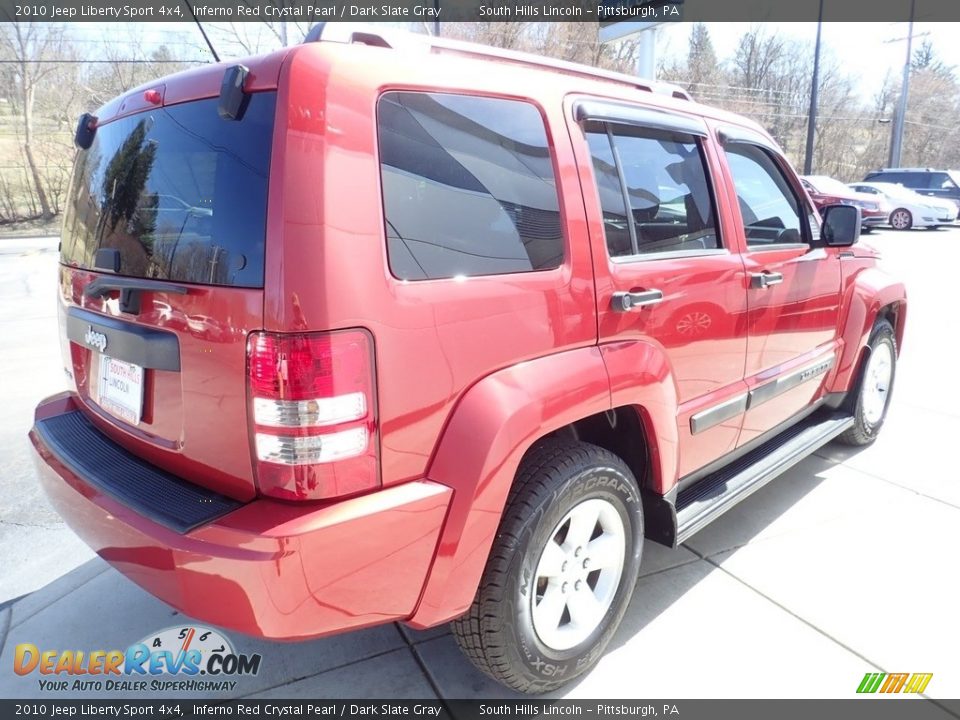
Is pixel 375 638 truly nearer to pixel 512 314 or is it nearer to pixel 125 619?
pixel 125 619

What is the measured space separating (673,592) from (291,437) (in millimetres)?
1938

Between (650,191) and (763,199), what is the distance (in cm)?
105

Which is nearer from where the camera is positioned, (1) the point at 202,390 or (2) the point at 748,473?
(1) the point at 202,390

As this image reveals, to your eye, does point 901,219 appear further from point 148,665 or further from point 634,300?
point 148,665

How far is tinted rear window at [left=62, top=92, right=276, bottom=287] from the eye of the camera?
1691 mm

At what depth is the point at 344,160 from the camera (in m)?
1.66

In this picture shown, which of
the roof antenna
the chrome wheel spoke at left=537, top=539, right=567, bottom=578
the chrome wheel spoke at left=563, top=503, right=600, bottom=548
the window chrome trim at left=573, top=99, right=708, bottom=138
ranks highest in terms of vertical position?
the roof antenna

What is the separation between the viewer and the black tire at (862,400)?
4.11m

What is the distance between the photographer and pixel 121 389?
6.99ft

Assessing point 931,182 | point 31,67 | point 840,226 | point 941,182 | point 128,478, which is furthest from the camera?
point 31,67

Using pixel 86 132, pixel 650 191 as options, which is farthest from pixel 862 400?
pixel 86 132

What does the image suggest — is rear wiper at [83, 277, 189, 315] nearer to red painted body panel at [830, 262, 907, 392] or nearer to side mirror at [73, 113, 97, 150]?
side mirror at [73, 113, 97, 150]

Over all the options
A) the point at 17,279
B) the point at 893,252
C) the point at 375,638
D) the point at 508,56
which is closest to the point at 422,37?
the point at 508,56

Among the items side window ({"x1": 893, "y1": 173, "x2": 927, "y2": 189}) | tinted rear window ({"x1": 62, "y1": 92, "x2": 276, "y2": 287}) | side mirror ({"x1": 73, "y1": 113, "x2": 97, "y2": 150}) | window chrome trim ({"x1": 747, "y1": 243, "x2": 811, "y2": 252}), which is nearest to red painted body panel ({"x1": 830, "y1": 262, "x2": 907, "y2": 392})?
window chrome trim ({"x1": 747, "y1": 243, "x2": 811, "y2": 252})
